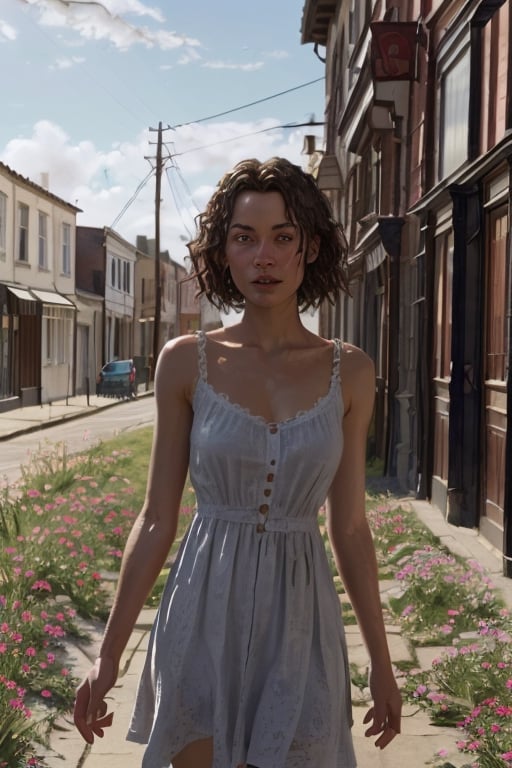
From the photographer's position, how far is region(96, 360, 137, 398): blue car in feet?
124

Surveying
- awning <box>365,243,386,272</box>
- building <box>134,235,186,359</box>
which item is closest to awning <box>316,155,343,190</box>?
awning <box>365,243,386,272</box>

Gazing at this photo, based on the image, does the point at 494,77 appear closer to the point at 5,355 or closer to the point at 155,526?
the point at 155,526

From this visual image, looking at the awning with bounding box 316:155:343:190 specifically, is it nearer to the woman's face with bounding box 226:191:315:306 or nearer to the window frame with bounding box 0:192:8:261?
the window frame with bounding box 0:192:8:261

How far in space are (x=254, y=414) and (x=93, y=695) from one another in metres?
0.69

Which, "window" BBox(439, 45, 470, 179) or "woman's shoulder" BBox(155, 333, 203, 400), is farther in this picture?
"window" BBox(439, 45, 470, 179)

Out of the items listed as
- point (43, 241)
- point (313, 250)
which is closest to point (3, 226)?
point (43, 241)

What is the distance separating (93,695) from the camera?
238cm

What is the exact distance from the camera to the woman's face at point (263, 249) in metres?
2.44

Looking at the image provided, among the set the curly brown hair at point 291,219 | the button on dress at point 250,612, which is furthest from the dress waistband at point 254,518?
the curly brown hair at point 291,219

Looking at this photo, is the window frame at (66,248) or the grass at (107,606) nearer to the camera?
the grass at (107,606)

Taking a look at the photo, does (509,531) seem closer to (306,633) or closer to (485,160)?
(485,160)

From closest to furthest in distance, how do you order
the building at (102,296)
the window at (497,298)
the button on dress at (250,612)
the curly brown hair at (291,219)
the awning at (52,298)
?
the button on dress at (250,612) → the curly brown hair at (291,219) → the window at (497,298) → the awning at (52,298) → the building at (102,296)

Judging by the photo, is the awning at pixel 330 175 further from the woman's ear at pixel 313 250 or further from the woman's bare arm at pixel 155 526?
the woman's bare arm at pixel 155 526

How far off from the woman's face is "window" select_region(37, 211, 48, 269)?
3312 cm
